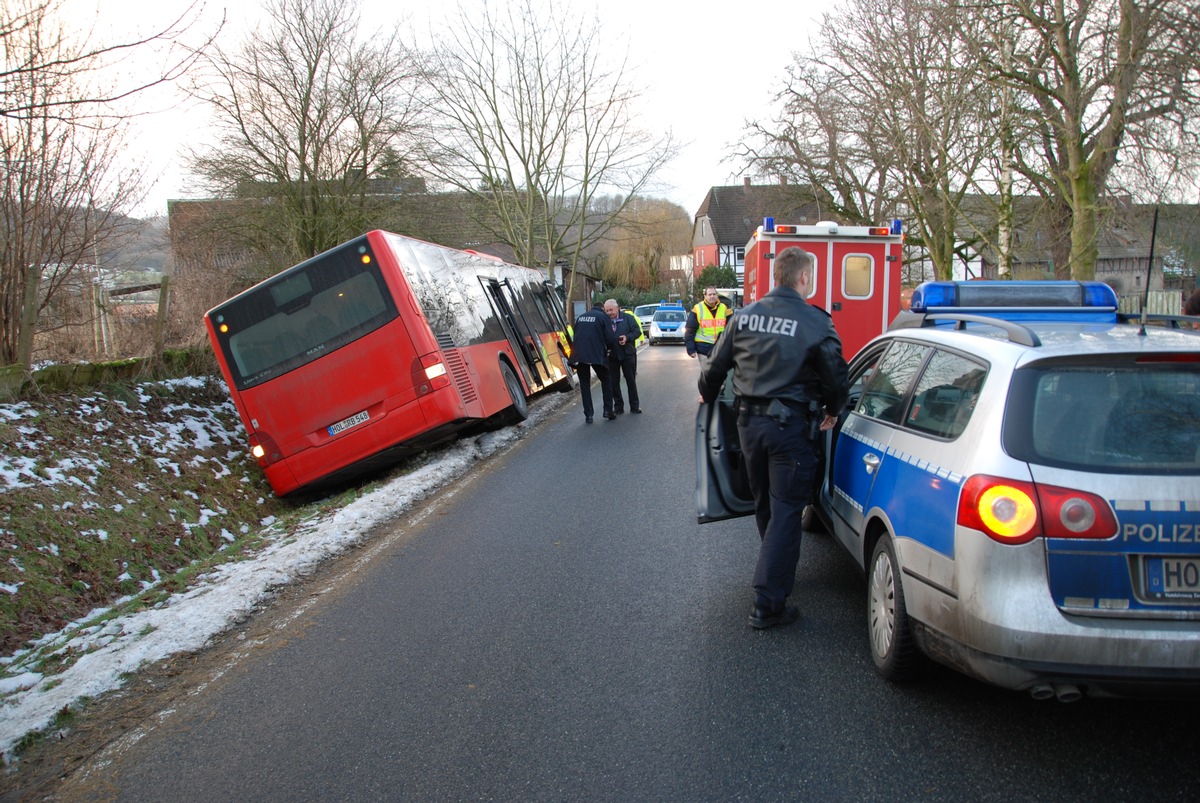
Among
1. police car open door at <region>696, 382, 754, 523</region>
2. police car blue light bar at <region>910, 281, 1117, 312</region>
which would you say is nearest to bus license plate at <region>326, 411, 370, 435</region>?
police car open door at <region>696, 382, 754, 523</region>

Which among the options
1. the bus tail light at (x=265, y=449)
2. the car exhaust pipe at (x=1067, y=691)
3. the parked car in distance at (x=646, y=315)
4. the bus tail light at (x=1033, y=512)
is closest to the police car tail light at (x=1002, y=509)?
the bus tail light at (x=1033, y=512)

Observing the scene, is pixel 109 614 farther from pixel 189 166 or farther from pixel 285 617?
pixel 189 166

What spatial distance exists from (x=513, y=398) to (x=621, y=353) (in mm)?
1790

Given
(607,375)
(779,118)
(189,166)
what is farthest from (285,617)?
(779,118)

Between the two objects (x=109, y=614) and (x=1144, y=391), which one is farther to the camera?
(x=109, y=614)

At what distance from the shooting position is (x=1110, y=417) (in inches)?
117

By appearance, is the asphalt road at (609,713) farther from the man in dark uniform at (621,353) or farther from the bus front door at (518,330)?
the bus front door at (518,330)

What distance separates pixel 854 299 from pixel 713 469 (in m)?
8.27

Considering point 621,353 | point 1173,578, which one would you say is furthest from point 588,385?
point 1173,578

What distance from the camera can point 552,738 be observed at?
11.2 ft

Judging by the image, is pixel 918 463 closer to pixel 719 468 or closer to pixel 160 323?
pixel 719 468

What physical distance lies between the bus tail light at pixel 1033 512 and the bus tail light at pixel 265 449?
801 cm

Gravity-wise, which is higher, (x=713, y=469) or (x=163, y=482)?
(x=713, y=469)

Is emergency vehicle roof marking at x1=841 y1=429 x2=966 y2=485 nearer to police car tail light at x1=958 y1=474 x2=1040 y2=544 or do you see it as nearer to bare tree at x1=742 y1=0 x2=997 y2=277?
police car tail light at x1=958 y1=474 x2=1040 y2=544
